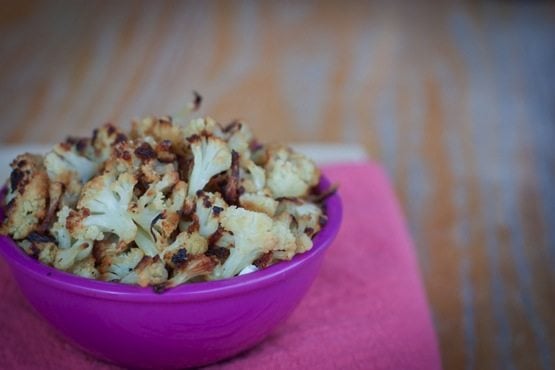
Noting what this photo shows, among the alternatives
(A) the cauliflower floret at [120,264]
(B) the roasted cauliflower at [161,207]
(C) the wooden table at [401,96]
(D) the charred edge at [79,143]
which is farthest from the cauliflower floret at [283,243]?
(C) the wooden table at [401,96]

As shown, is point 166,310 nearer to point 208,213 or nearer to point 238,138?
point 208,213

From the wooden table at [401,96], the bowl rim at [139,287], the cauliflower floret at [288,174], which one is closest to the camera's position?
the bowl rim at [139,287]

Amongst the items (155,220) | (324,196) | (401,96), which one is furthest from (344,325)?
(401,96)

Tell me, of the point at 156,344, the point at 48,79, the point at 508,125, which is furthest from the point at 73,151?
the point at 508,125

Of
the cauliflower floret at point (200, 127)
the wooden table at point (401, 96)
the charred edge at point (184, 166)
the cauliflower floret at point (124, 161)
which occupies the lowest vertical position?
the wooden table at point (401, 96)

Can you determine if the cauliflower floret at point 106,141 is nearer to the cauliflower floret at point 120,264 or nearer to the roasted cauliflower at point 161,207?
the roasted cauliflower at point 161,207

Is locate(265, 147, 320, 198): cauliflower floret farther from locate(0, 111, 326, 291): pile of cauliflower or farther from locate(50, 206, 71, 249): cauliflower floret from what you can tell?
locate(50, 206, 71, 249): cauliflower floret

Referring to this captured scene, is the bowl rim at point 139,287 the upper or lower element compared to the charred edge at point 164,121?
lower
